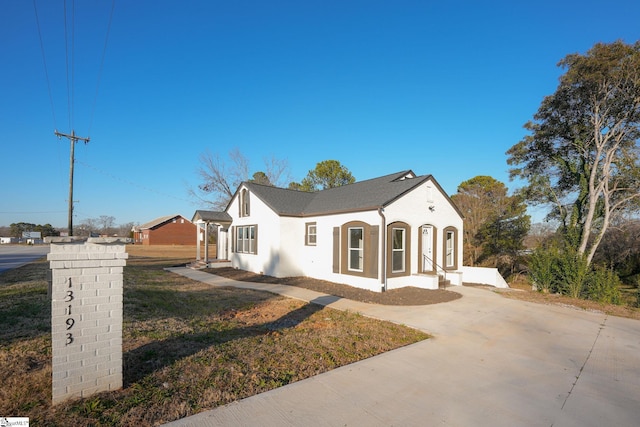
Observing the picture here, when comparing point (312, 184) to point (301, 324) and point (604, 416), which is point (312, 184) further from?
point (604, 416)

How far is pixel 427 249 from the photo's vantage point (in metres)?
13.8

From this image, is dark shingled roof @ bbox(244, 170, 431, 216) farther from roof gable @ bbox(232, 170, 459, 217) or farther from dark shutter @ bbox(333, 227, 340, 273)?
dark shutter @ bbox(333, 227, 340, 273)

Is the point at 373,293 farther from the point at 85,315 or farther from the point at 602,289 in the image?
the point at 85,315

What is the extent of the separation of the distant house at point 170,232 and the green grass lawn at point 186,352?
50806 mm

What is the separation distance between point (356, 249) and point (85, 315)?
10094 mm

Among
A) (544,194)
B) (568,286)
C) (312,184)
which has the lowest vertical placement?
(568,286)

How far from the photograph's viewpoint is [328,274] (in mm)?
13836

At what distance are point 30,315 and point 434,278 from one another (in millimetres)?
11825

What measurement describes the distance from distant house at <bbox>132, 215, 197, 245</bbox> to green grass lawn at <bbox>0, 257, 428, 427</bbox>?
50.8 meters

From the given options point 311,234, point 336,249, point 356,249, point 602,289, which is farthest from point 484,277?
point 311,234

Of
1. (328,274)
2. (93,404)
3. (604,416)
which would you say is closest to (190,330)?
(93,404)

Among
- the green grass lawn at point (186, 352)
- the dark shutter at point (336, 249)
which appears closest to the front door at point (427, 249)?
the dark shutter at point (336, 249)

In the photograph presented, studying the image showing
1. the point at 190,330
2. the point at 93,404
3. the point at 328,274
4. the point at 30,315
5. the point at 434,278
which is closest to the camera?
the point at 93,404

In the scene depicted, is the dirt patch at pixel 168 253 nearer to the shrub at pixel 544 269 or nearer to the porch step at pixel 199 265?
the porch step at pixel 199 265
